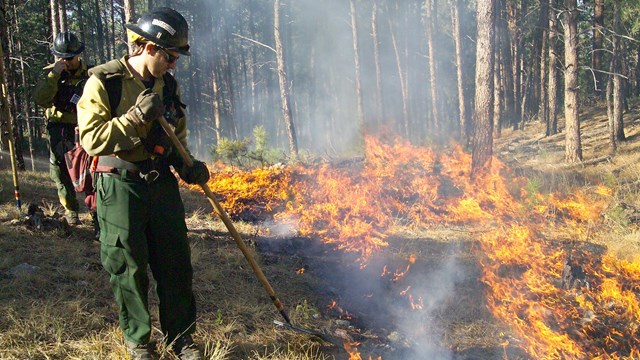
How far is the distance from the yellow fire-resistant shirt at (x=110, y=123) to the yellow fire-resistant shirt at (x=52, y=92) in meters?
2.70

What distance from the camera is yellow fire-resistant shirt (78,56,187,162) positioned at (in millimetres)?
2527

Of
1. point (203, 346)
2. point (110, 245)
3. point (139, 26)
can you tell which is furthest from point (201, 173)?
point (203, 346)

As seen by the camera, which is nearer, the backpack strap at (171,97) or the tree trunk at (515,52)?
the backpack strap at (171,97)

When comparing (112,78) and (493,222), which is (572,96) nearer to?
(493,222)

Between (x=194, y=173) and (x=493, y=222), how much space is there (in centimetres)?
644

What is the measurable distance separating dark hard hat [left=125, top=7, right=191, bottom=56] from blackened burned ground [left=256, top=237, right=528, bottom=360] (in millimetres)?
2796

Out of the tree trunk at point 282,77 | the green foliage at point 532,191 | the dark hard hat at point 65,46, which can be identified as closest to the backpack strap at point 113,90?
the dark hard hat at point 65,46

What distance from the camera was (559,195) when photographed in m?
8.34

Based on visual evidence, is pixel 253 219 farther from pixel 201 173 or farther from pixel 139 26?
pixel 139 26

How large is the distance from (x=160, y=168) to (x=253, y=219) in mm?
5088

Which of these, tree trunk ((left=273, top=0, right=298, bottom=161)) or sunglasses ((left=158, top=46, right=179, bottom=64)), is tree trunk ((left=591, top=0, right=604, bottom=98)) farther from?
sunglasses ((left=158, top=46, right=179, bottom=64))

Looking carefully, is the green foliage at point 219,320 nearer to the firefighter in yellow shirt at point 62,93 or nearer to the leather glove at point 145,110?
the leather glove at point 145,110

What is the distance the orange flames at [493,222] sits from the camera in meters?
4.61

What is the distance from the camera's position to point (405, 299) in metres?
5.43
